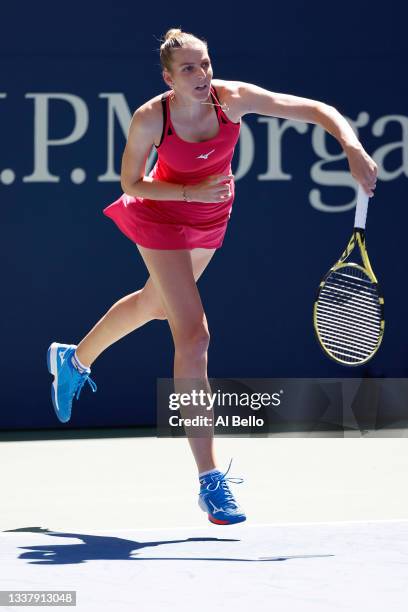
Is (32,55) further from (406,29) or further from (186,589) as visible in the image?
(186,589)

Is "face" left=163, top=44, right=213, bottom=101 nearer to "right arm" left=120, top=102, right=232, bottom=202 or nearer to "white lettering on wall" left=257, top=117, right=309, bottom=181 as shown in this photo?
"right arm" left=120, top=102, right=232, bottom=202

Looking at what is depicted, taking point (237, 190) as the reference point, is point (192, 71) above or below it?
below

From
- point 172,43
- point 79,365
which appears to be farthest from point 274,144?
point 172,43

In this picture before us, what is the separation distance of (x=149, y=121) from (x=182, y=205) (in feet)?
1.09

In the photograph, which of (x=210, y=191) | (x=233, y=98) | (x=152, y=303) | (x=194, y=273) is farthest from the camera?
(x=152, y=303)

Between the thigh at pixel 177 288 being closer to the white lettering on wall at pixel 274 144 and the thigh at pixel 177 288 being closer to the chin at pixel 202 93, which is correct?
the chin at pixel 202 93

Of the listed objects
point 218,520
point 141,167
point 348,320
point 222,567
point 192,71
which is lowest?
point 222,567

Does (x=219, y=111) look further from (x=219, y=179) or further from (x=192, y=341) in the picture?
(x=192, y=341)

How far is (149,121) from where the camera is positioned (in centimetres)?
438

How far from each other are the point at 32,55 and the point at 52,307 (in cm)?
124

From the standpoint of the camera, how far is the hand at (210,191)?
4.32m

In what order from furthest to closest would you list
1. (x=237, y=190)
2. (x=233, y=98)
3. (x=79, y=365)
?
(x=237, y=190), (x=79, y=365), (x=233, y=98)

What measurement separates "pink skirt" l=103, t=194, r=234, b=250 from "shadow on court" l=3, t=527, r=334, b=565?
3.19 feet

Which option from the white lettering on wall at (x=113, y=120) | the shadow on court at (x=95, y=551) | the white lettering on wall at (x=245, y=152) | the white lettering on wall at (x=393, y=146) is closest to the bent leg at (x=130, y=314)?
the shadow on court at (x=95, y=551)
